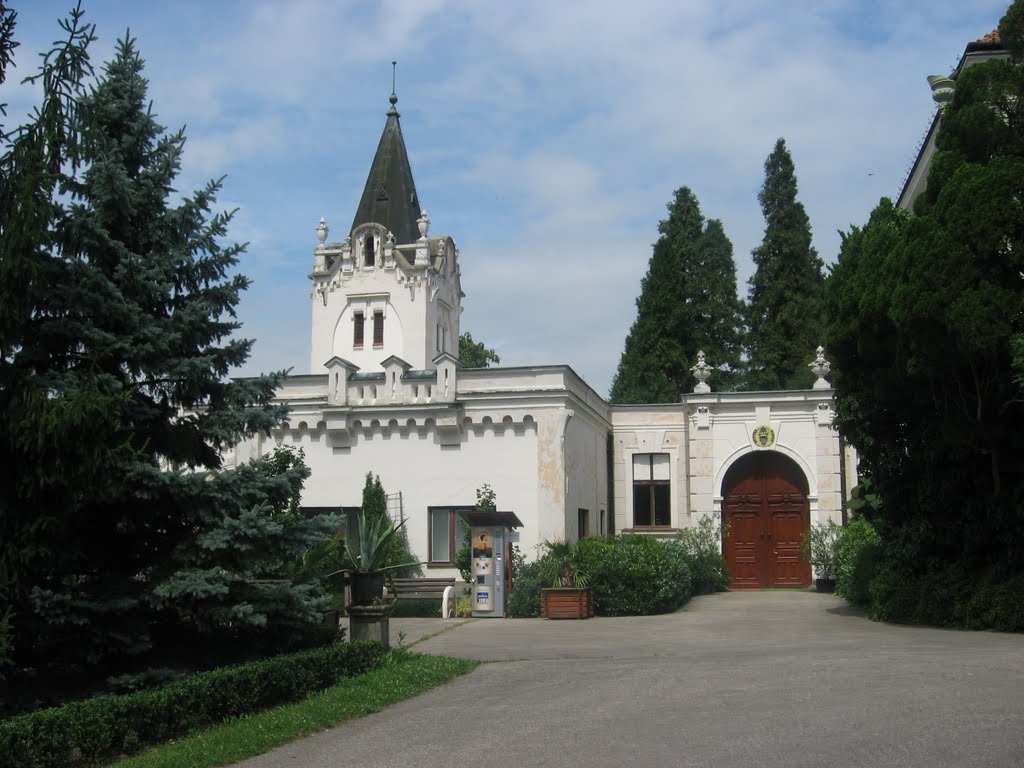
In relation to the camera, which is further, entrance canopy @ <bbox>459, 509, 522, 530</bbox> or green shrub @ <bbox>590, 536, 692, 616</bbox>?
entrance canopy @ <bbox>459, 509, 522, 530</bbox>

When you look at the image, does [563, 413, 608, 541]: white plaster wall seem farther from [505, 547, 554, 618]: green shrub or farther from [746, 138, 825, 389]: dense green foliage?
[746, 138, 825, 389]: dense green foliage

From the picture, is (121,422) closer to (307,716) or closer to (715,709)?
(307,716)

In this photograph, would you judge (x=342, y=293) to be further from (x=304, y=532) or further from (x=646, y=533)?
(x=304, y=532)

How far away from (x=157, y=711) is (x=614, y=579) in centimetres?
1395

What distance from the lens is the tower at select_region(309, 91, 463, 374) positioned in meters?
31.2

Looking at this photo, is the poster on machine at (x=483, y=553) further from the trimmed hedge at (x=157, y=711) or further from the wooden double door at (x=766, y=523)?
the trimmed hedge at (x=157, y=711)

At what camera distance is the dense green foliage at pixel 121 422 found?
9.73m

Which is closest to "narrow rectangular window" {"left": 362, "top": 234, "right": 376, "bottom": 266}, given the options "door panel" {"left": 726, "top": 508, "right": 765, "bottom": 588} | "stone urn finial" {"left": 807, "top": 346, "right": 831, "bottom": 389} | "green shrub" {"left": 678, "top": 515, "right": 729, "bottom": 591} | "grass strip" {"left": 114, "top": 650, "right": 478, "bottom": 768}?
"green shrub" {"left": 678, "top": 515, "right": 729, "bottom": 591}

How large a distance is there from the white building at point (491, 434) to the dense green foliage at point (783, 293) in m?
10.9

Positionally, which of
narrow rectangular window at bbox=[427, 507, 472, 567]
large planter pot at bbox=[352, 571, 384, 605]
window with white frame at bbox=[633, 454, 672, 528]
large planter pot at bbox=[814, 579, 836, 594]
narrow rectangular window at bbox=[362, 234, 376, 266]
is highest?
narrow rectangular window at bbox=[362, 234, 376, 266]

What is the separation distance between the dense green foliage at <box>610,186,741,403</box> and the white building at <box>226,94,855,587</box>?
366 inches

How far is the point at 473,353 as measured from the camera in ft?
169

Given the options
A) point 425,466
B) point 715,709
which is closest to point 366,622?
point 715,709

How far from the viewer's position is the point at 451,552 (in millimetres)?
25453
